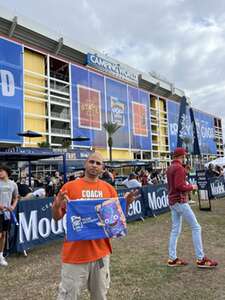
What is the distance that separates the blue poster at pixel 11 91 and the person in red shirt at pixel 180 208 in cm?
3804

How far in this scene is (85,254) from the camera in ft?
9.38

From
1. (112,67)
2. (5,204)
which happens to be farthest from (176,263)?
(112,67)

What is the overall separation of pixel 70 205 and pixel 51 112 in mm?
49587

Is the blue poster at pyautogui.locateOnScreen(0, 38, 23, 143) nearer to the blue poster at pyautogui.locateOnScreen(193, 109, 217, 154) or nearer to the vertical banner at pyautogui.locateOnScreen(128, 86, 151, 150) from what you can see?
the vertical banner at pyautogui.locateOnScreen(128, 86, 151, 150)

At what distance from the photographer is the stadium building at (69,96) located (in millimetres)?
43031

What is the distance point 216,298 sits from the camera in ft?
13.7

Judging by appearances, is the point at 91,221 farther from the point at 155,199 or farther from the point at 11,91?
the point at 11,91

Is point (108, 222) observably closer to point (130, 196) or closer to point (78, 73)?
point (130, 196)

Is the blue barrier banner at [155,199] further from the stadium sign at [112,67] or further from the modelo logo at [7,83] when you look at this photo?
the stadium sign at [112,67]

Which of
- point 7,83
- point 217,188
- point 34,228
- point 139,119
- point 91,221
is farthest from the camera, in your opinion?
point 139,119

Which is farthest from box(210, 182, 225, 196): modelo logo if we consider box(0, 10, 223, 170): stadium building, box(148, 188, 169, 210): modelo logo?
box(0, 10, 223, 170): stadium building

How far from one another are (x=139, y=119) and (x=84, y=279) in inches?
2521

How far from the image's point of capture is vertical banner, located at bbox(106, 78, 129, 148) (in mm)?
58844

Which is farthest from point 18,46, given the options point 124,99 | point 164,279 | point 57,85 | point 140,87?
point 164,279
